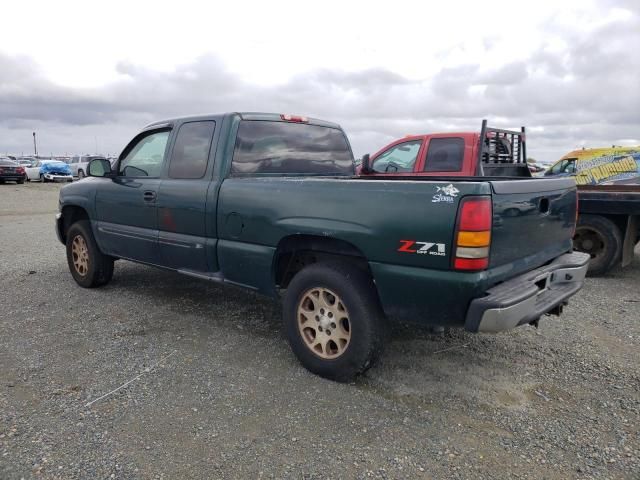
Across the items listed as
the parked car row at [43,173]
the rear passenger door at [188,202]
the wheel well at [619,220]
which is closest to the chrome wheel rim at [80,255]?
the rear passenger door at [188,202]

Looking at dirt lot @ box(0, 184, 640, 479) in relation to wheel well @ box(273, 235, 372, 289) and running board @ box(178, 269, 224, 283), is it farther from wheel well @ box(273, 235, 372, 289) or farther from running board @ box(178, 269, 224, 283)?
wheel well @ box(273, 235, 372, 289)

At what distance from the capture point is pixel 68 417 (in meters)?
3.01

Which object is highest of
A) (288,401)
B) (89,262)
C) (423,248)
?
(423,248)

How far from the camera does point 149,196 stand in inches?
182

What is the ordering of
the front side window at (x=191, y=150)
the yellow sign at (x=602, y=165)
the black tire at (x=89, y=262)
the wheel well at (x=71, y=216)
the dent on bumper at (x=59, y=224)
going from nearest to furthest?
1. the front side window at (x=191, y=150)
2. the black tire at (x=89, y=262)
3. the wheel well at (x=71, y=216)
4. the dent on bumper at (x=59, y=224)
5. the yellow sign at (x=602, y=165)

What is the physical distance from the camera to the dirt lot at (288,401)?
2.60 m

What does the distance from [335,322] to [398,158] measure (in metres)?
4.86

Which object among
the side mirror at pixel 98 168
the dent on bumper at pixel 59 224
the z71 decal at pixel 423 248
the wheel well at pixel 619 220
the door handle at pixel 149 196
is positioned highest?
the side mirror at pixel 98 168

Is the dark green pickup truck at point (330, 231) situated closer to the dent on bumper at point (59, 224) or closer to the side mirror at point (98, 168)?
the side mirror at point (98, 168)

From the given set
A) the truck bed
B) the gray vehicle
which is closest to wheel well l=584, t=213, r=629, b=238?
the truck bed

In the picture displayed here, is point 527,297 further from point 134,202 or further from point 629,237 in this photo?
point 629,237

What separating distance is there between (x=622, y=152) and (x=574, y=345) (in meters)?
9.93

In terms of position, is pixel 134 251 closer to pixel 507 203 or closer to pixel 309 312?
pixel 309 312

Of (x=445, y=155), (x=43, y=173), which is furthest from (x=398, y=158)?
(x=43, y=173)
